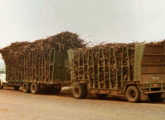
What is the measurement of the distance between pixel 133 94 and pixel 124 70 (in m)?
1.30

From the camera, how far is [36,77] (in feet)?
66.2

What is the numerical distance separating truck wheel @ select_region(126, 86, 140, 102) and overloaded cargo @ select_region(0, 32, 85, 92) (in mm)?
5772

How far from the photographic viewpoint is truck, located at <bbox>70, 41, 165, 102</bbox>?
43.0 feet

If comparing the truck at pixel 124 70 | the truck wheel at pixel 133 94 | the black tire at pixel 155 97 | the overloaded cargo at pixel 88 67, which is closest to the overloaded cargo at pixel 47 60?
the overloaded cargo at pixel 88 67

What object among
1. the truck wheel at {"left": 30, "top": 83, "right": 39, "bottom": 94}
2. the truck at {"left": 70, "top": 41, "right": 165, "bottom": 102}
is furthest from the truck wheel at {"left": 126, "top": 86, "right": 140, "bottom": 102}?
the truck wheel at {"left": 30, "top": 83, "right": 39, "bottom": 94}

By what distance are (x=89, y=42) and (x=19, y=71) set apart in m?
7.07

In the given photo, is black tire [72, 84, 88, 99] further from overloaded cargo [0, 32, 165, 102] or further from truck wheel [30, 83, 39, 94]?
truck wheel [30, 83, 39, 94]

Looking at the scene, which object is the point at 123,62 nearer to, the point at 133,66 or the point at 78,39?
the point at 133,66

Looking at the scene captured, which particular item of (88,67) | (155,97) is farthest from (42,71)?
(155,97)

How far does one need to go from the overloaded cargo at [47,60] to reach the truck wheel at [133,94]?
5.77m

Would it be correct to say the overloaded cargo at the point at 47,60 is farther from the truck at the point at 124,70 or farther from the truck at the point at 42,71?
the truck at the point at 124,70

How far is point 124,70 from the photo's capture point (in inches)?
551

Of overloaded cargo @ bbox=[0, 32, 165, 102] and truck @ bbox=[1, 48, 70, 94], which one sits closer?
overloaded cargo @ bbox=[0, 32, 165, 102]

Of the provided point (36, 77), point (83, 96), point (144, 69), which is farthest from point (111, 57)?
point (36, 77)
